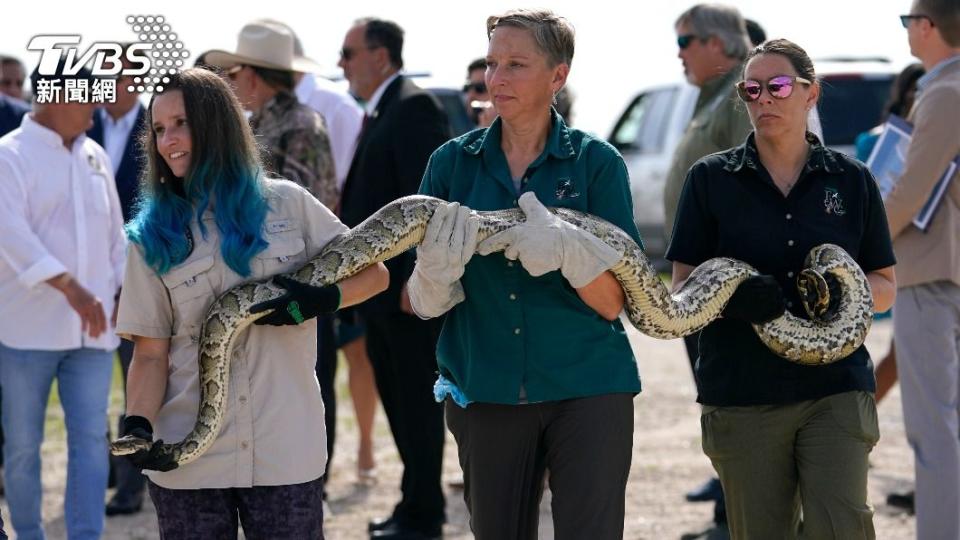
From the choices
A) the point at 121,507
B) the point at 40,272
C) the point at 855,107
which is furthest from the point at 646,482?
the point at 855,107

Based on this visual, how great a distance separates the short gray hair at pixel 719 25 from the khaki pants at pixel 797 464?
2972 mm

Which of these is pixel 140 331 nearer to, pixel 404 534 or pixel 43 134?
pixel 43 134

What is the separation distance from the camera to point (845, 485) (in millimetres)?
5023

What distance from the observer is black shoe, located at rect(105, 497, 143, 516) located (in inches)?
341

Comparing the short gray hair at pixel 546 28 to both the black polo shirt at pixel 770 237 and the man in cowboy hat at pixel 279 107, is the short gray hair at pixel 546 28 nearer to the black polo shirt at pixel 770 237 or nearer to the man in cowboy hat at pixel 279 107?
the black polo shirt at pixel 770 237

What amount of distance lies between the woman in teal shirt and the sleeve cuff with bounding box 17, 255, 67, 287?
2797mm

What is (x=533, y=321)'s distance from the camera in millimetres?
4918

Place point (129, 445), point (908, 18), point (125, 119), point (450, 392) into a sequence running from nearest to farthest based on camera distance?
point (129, 445), point (450, 392), point (908, 18), point (125, 119)

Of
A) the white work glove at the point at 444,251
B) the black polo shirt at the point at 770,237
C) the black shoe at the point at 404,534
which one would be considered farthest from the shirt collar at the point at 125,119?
the black polo shirt at the point at 770,237

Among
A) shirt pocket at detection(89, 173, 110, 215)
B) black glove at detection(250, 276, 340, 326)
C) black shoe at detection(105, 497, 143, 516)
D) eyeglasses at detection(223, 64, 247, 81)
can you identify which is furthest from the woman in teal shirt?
black shoe at detection(105, 497, 143, 516)

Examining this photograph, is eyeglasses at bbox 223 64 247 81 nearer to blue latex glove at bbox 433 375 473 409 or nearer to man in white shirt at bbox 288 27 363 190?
man in white shirt at bbox 288 27 363 190

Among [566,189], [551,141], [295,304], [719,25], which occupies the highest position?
[719,25]

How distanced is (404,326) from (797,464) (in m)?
3.18

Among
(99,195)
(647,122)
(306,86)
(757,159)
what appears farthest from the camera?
(647,122)
